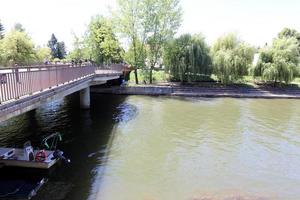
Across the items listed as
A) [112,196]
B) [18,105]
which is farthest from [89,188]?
[18,105]

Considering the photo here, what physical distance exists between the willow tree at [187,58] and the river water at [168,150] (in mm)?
12503

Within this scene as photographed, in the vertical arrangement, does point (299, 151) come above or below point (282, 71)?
below

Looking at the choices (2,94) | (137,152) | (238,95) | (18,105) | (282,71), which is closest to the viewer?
(2,94)

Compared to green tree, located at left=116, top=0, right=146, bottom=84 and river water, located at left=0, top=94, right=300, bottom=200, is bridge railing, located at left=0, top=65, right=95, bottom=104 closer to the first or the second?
river water, located at left=0, top=94, right=300, bottom=200

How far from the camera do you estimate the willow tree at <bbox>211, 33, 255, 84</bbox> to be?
40438 mm

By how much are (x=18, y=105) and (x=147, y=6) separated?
3293cm

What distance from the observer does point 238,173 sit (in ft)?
43.5

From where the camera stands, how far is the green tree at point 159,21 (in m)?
41.5

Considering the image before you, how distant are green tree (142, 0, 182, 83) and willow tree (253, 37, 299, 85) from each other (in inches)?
475

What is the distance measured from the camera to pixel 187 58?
134 ft

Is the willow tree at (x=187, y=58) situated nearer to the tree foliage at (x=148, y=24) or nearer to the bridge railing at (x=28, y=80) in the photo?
the tree foliage at (x=148, y=24)

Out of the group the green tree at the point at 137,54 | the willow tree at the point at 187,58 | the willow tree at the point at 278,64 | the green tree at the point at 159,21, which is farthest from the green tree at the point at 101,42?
the willow tree at the point at 278,64

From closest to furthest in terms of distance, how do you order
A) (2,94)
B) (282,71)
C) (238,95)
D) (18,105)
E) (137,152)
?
(2,94), (18,105), (137,152), (238,95), (282,71)

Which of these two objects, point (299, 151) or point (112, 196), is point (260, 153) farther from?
point (112, 196)
